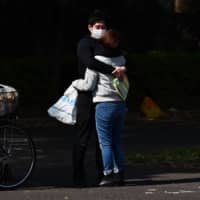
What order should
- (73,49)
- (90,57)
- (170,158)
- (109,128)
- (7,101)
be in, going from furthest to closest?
(73,49) < (170,158) < (109,128) < (90,57) < (7,101)

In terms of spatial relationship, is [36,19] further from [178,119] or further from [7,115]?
[7,115]

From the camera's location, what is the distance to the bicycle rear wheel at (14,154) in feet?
30.8

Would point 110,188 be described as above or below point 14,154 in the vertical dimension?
below

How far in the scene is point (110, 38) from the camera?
943 cm

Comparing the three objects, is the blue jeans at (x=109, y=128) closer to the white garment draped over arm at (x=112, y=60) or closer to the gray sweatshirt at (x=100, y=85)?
the gray sweatshirt at (x=100, y=85)

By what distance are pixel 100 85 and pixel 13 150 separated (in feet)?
3.85

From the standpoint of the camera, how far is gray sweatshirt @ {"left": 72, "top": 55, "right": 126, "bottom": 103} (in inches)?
372

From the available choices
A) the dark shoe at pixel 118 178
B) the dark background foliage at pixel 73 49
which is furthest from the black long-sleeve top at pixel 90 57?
the dark background foliage at pixel 73 49

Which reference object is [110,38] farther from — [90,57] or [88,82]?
[88,82]

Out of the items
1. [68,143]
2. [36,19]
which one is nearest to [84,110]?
[68,143]

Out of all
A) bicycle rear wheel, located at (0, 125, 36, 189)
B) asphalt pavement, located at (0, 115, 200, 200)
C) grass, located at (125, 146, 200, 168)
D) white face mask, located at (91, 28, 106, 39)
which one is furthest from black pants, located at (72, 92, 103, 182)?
grass, located at (125, 146, 200, 168)

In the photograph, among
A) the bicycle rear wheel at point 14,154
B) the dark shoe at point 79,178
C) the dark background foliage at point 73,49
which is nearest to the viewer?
the bicycle rear wheel at point 14,154

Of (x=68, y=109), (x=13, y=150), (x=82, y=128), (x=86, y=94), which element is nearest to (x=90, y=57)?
(x=86, y=94)

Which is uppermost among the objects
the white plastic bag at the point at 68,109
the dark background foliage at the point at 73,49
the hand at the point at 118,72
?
the hand at the point at 118,72
